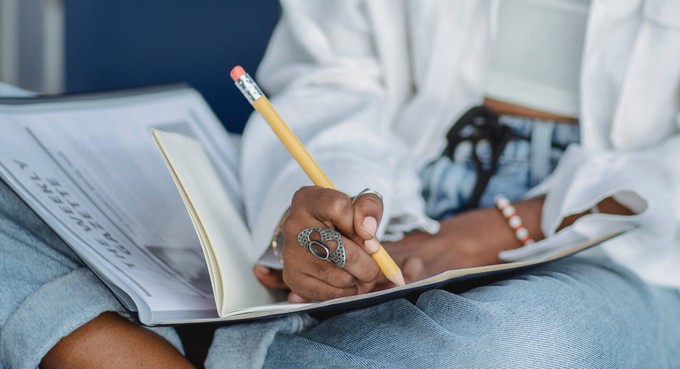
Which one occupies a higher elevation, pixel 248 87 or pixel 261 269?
pixel 248 87

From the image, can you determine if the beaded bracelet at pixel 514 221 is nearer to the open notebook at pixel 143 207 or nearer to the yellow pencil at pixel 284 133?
the open notebook at pixel 143 207

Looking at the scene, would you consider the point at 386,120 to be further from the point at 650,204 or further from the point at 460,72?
the point at 650,204

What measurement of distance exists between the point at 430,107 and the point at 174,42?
2.14 ft

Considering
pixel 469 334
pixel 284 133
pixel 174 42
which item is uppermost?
pixel 284 133

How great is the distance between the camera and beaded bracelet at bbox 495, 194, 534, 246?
73cm

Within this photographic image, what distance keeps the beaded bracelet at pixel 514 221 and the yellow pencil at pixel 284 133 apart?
264 millimetres

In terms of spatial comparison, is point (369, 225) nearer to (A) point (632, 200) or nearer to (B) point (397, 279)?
(B) point (397, 279)

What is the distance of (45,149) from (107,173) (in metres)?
0.06

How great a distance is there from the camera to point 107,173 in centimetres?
63

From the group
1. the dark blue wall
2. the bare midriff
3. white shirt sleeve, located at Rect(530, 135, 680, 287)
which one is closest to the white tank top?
the bare midriff

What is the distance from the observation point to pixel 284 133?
20.1 inches

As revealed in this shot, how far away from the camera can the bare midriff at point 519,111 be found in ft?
2.77

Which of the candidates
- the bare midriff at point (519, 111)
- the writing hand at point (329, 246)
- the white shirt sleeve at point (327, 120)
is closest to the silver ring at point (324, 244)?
the writing hand at point (329, 246)

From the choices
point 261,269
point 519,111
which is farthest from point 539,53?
point 261,269
